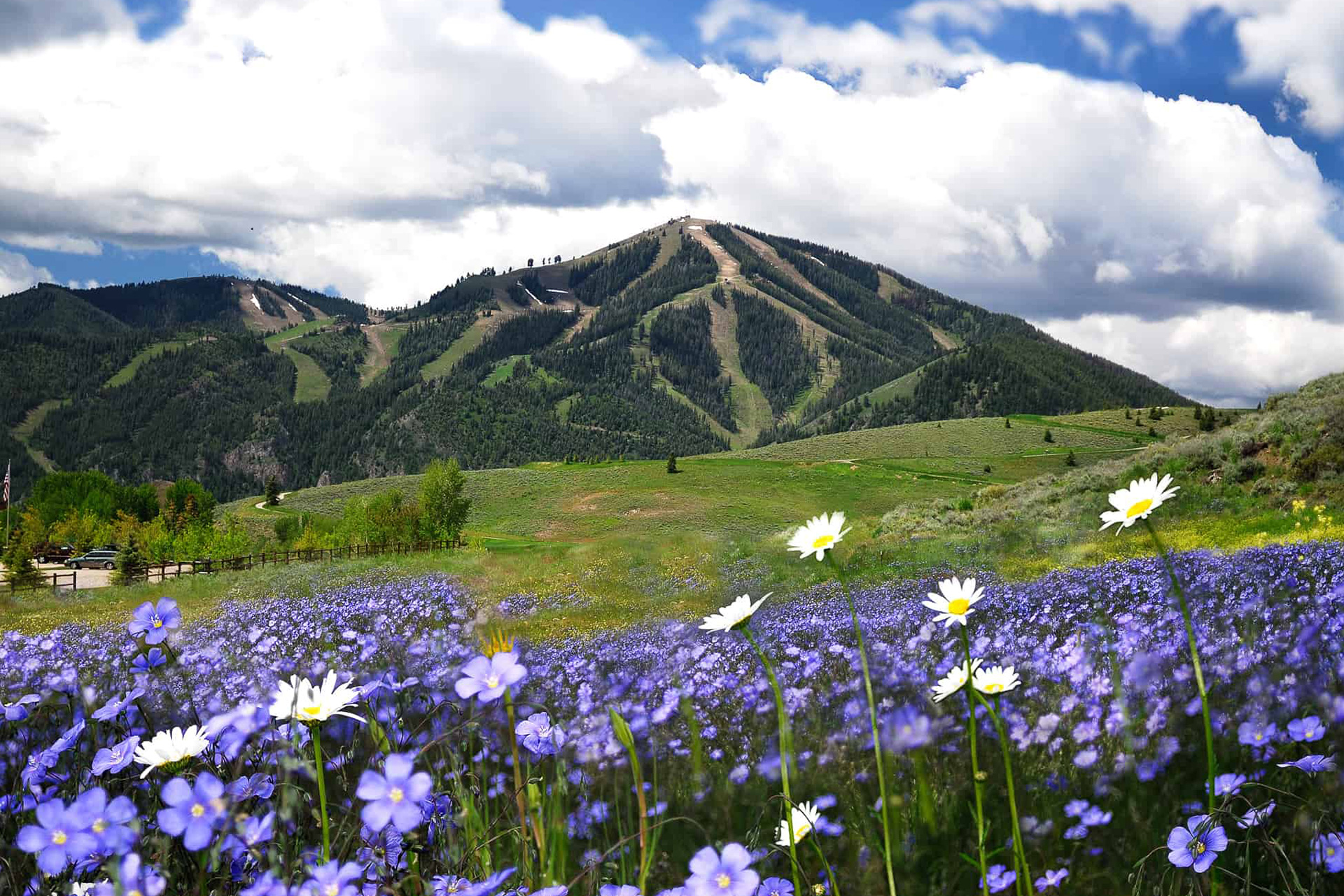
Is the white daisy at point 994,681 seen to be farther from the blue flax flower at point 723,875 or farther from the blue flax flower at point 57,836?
the blue flax flower at point 57,836

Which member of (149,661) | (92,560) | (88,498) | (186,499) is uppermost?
(149,661)

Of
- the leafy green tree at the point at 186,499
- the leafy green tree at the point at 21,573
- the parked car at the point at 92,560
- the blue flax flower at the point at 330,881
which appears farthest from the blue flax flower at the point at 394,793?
the leafy green tree at the point at 186,499

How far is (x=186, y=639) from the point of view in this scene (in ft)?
23.4

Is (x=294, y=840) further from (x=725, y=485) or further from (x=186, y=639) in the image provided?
(x=725, y=485)

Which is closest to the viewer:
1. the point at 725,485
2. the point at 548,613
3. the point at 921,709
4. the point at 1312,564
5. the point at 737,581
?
the point at 921,709

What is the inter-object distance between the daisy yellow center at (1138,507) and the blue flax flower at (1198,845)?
27.2 inches

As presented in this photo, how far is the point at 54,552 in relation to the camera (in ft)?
220

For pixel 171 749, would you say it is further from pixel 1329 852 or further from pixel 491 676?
pixel 1329 852

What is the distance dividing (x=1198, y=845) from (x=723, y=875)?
123cm

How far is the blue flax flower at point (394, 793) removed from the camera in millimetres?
1278

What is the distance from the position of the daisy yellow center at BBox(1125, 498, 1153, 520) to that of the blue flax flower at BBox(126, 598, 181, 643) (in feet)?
7.69

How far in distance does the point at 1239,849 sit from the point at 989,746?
37.1 inches

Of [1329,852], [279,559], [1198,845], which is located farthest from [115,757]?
[279,559]

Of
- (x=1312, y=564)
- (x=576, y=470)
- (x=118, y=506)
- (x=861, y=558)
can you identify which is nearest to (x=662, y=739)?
(x=1312, y=564)
